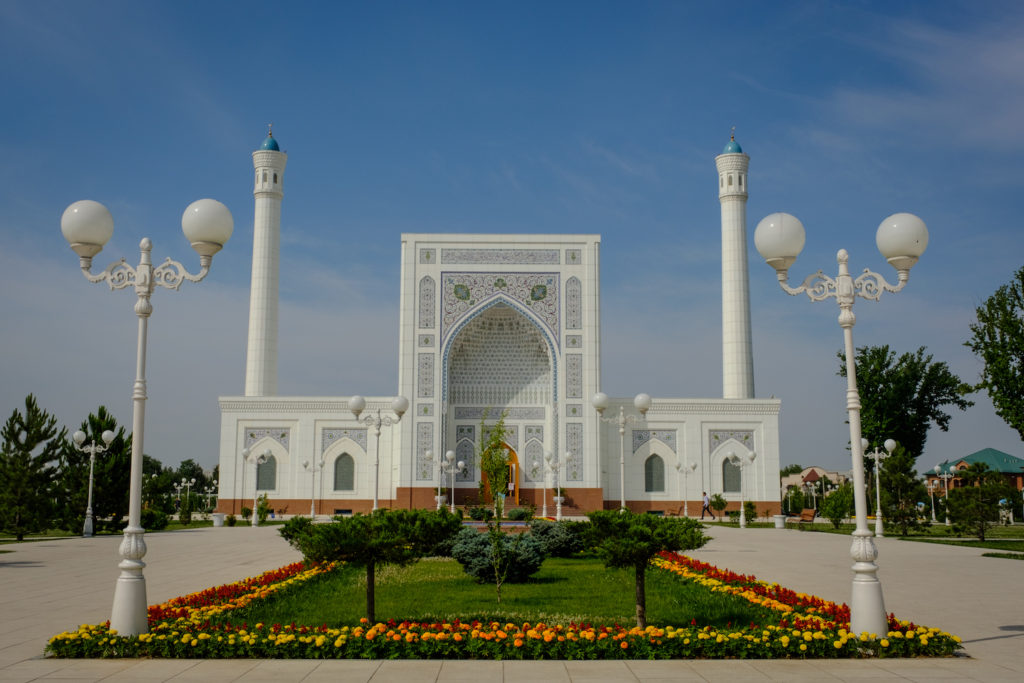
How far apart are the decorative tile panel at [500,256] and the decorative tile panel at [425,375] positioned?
12.4ft

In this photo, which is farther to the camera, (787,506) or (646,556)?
(787,506)

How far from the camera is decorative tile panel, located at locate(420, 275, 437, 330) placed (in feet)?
107

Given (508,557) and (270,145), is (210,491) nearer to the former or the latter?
(270,145)

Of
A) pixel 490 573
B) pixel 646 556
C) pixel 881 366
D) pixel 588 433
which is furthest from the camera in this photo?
pixel 881 366

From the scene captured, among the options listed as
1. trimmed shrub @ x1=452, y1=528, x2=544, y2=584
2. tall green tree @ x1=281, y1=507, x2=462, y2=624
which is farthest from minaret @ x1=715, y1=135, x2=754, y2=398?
tall green tree @ x1=281, y1=507, x2=462, y2=624

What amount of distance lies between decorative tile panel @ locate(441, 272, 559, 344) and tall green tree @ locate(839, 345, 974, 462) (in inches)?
795

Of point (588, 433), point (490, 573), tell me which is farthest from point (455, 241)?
point (490, 573)

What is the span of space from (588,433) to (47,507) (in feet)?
58.5

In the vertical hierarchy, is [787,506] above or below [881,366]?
below

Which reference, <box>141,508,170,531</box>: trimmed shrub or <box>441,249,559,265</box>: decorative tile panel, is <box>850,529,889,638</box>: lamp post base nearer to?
<box>141,508,170,531</box>: trimmed shrub

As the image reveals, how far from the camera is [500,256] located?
109 ft

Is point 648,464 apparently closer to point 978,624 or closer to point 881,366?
point 881,366

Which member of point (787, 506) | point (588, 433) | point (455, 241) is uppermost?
point (455, 241)

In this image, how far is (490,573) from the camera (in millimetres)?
11680
